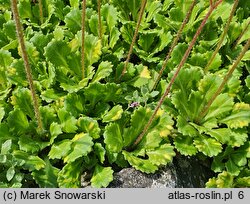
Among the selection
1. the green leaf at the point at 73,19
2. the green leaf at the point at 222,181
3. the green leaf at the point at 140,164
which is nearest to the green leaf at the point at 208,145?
the green leaf at the point at 222,181

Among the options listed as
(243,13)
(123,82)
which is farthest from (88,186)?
(243,13)

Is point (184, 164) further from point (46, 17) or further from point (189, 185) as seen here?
point (46, 17)

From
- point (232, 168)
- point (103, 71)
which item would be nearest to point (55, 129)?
point (103, 71)

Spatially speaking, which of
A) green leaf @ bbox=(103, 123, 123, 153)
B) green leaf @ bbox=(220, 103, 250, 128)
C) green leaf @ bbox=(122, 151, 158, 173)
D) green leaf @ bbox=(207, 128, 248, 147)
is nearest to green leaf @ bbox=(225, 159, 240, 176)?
green leaf @ bbox=(207, 128, 248, 147)

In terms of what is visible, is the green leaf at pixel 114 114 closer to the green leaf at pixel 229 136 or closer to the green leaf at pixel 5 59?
the green leaf at pixel 229 136

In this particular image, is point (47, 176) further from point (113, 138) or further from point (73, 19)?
point (73, 19)

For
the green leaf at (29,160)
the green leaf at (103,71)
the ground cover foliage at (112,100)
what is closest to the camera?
the green leaf at (29,160)
